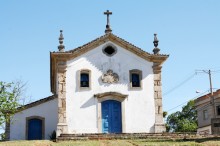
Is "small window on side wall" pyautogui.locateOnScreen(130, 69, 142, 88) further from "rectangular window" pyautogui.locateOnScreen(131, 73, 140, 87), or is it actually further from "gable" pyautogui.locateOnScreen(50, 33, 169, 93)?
"gable" pyautogui.locateOnScreen(50, 33, 169, 93)

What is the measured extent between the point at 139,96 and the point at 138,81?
117cm

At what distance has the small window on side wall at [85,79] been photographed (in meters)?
28.4

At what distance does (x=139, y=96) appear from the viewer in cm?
2861

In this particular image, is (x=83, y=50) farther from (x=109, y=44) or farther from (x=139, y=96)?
(x=139, y=96)

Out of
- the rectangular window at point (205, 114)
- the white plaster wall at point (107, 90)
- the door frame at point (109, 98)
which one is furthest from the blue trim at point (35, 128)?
the rectangular window at point (205, 114)

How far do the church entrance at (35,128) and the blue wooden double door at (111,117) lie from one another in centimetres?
541

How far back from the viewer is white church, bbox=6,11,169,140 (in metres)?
27.7

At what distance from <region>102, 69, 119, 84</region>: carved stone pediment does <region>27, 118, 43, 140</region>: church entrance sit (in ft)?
19.9

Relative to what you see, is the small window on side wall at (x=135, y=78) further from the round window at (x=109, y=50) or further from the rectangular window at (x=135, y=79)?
the round window at (x=109, y=50)

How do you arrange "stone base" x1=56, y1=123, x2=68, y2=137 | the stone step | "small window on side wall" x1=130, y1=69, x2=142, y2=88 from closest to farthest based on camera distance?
1. the stone step
2. "stone base" x1=56, y1=123, x2=68, y2=137
3. "small window on side wall" x1=130, y1=69, x2=142, y2=88

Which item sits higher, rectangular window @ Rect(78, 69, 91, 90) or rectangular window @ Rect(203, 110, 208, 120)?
rectangular window @ Rect(78, 69, 91, 90)

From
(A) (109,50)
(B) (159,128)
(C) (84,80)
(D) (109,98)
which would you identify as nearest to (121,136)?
(D) (109,98)

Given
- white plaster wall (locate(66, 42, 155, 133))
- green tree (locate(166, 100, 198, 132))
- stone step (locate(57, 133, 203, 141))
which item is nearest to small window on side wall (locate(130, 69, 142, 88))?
white plaster wall (locate(66, 42, 155, 133))

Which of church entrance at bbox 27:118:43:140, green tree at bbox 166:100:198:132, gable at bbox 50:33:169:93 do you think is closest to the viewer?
gable at bbox 50:33:169:93
